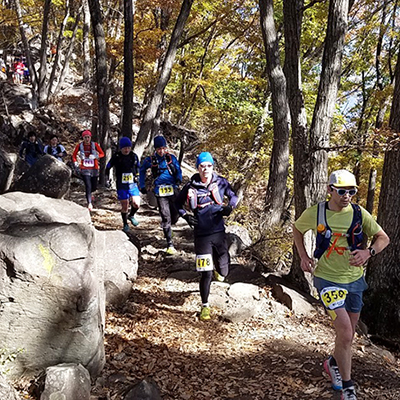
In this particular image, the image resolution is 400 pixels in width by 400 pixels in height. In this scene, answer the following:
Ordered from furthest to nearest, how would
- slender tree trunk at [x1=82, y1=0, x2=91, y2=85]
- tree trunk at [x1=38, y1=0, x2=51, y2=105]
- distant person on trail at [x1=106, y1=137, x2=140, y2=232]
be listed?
1. slender tree trunk at [x1=82, y1=0, x2=91, y2=85]
2. tree trunk at [x1=38, y1=0, x2=51, y2=105]
3. distant person on trail at [x1=106, y1=137, x2=140, y2=232]

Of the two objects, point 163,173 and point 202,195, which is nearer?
point 202,195

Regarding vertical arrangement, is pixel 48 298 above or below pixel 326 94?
below

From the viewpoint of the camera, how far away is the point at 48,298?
11.4ft

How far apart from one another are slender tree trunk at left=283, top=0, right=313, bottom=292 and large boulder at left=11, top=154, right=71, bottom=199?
15.9 ft

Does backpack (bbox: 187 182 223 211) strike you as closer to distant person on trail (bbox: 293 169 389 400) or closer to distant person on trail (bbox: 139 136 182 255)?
distant person on trail (bbox: 293 169 389 400)

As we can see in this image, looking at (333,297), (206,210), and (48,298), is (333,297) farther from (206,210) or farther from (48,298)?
(48,298)

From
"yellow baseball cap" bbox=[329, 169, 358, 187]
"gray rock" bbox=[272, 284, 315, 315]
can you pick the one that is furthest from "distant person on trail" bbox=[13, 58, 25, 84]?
"yellow baseball cap" bbox=[329, 169, 358, 187]

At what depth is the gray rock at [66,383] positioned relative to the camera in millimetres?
3186

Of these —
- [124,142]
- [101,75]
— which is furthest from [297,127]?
[101,75]

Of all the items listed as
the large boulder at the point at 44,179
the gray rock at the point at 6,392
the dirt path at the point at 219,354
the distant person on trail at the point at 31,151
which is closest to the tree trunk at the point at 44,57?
the distant person on trail at the point at 31,151

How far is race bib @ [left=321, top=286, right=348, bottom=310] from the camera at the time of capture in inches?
135

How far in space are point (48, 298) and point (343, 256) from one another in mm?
2678

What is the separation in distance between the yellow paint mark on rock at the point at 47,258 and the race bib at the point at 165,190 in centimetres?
342

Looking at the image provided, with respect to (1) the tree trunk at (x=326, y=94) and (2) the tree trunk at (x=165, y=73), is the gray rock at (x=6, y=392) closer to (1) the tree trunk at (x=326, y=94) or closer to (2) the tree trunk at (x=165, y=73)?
(1) the tree trunk at (x=326, y=94)
